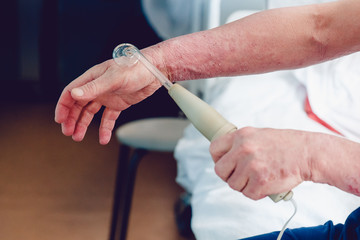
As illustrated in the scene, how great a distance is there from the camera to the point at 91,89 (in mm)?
724

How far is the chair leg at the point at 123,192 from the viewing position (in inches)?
55.3

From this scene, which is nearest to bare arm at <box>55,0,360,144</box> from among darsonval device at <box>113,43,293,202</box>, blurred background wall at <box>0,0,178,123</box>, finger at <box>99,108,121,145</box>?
finger at <box>99,108,121,145</box>

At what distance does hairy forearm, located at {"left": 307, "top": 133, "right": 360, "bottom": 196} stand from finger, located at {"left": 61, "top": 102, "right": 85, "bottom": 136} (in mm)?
408

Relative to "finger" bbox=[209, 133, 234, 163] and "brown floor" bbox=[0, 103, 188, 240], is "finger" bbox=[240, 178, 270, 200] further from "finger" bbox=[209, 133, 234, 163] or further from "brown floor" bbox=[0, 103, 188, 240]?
"brown floor" bbox=[0, 103, 188, 240]

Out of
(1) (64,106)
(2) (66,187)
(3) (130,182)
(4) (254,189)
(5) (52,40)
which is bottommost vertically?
(2) (66,187)

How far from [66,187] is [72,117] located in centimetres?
121

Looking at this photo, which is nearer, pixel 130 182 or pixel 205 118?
pixel 205 118

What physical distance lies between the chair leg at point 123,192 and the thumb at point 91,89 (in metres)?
0.67

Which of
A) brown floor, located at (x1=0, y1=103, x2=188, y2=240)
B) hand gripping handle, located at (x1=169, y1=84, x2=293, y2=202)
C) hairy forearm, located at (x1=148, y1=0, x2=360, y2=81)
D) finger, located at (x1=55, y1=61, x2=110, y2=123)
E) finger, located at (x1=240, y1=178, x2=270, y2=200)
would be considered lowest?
brown floor, located at (x1=0, y1=103, x2=188, y2=240)

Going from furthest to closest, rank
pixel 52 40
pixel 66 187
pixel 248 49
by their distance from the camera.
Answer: pixel 52 40
pixel 66 187
pixel 248 49

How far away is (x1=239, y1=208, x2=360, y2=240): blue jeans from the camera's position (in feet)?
2.19

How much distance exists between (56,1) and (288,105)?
2.00 metres

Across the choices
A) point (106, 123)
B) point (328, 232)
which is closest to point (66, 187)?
point (106, 123)

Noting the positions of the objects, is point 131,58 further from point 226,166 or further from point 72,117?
point 226,166
